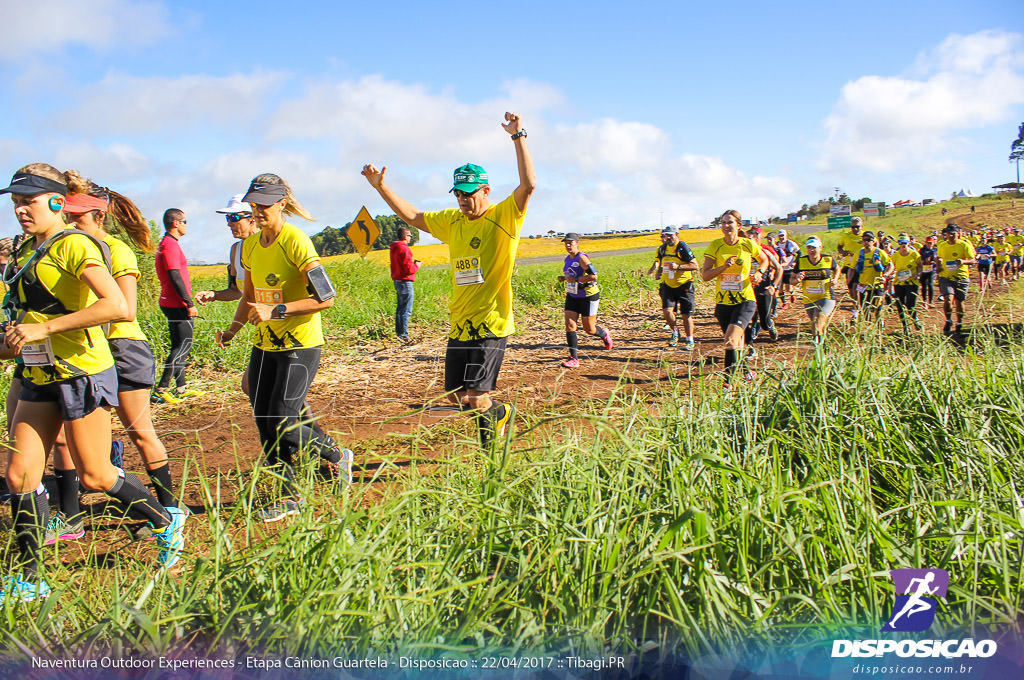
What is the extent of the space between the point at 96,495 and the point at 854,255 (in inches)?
505

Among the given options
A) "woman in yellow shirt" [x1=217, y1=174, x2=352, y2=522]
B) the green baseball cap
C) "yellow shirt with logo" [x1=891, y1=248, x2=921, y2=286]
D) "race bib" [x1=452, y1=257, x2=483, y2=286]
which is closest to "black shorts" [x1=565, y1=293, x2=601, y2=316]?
"yellow shirt with logo" [x1=891, y1=248, x2=921, y2=286]

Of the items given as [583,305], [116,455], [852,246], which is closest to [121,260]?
[116,455]

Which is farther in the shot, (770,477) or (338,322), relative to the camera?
(338,322)

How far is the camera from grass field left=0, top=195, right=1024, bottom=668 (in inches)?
79.5

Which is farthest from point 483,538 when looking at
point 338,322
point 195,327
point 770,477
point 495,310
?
point 338,322

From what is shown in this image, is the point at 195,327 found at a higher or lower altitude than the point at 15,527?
higher

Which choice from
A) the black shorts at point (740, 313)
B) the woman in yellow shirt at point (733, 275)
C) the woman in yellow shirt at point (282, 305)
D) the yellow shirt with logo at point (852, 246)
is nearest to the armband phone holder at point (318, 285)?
the woman in yellow shirt at point (282, 305)

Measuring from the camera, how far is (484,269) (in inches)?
163

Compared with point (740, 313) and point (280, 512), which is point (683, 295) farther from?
point (280, 512)

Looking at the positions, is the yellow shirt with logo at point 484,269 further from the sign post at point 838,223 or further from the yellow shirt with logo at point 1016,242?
the sign post at point 838,223

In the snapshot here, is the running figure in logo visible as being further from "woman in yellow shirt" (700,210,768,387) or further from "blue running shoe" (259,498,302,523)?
"woman in yellow shirt" (700,210,768,387)

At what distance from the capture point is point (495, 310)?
4180 millimetres

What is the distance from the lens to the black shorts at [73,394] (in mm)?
3018

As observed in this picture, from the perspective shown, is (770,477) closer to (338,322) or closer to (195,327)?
(195,327)
